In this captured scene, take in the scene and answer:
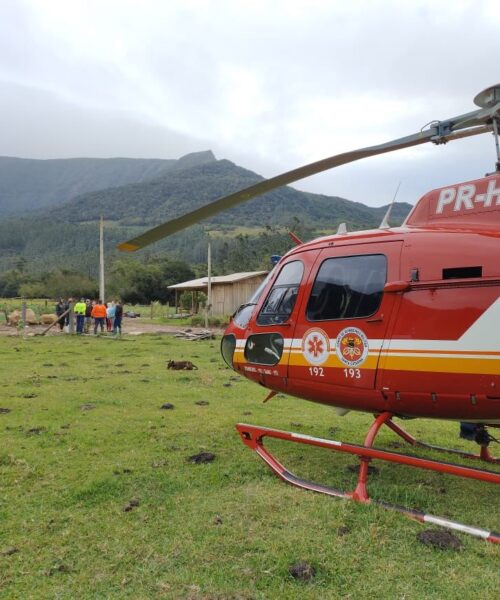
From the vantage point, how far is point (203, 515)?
15.2 ft

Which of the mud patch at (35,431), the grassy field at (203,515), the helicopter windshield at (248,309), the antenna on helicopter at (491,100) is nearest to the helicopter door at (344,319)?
the helicopter windshield at (248,309)

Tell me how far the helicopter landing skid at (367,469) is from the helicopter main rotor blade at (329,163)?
8.22 ft


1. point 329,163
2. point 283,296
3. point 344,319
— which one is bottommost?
point 344,319

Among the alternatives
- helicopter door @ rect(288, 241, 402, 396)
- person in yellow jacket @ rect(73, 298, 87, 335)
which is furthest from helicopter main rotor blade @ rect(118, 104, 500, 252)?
person in yellow jacket @ rect(73, 298, 87, 335)

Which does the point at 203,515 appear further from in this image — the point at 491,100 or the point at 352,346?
the point at 491,100

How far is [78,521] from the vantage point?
179 inches

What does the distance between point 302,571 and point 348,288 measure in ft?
8.96

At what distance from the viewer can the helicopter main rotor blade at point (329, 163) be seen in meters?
4.67

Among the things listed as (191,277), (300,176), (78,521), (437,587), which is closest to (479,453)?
(437,587)

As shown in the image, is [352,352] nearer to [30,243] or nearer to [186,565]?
[186,565]

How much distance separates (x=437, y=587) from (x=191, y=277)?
76.1m

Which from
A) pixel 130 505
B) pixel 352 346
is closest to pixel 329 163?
pixel 352 346

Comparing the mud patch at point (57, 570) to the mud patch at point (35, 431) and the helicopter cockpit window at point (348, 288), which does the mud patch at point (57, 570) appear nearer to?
the helicopter cockpit window at point (348, 288)

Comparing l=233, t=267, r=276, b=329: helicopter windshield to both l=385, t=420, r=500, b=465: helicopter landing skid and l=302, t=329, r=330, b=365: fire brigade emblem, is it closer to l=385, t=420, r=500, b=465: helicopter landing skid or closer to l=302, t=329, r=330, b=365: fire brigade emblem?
l=302, t=329, r=330, b=365: fire brigade emblem
